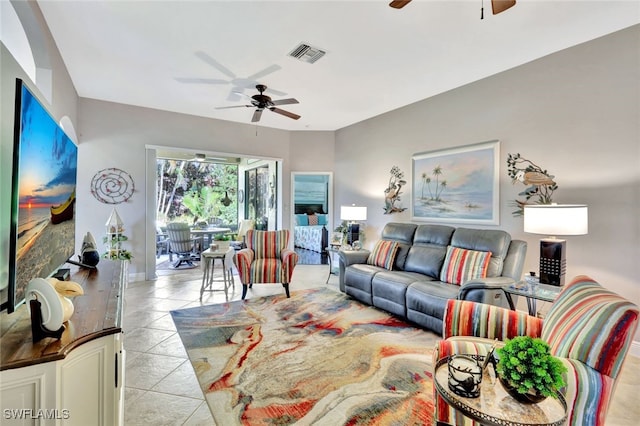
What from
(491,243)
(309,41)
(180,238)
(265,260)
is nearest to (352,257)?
(265,260)

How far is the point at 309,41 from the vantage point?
9.37 feet

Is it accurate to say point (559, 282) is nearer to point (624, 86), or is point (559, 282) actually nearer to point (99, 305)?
point (624, 86)

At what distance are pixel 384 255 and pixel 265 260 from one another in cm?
167

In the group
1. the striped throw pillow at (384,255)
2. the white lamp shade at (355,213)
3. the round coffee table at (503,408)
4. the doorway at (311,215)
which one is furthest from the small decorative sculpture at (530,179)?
the doorway at (311,215)

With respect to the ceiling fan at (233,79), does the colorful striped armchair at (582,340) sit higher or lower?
lower

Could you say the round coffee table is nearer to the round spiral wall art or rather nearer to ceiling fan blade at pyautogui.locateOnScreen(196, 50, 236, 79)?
ceiling fan blade at pyautogui.locateOnScreen(196, 50, 236, 79)

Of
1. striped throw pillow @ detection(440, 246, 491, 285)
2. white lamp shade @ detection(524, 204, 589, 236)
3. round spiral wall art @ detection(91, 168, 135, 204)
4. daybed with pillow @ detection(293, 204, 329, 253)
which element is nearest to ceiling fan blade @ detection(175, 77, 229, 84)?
round spiral wall art @ detection(91, 168, 135, 204)

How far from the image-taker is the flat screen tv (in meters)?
1.14

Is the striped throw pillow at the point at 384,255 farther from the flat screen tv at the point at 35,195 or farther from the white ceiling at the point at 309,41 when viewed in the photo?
the flat screen tv at the point at 35,195

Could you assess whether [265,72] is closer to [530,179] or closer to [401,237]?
[401,237]

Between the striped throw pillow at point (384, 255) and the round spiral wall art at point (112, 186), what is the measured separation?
13.4ft

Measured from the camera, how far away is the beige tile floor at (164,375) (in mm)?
1837

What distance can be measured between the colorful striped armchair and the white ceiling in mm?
2243

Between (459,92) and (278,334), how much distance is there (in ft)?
12.5
